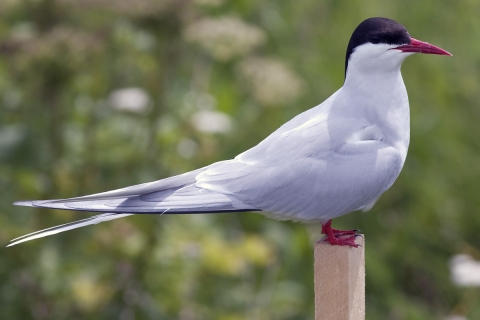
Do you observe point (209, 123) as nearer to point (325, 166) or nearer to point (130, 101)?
point (130, 101)

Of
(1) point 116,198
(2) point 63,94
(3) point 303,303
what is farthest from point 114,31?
(1) point 116,198

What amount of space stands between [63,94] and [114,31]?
15.9 inches

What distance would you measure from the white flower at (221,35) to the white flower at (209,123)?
0.88 ft

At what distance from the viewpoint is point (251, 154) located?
1.92 metres

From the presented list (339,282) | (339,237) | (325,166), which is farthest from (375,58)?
(339,282)

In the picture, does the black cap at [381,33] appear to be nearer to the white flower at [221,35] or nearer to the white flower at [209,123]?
the white flower at [221,35]

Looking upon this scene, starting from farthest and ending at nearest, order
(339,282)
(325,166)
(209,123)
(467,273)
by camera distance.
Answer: (209,123) → (467,273) → (325,166) → (339,282)

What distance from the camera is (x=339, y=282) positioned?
1.72 meters

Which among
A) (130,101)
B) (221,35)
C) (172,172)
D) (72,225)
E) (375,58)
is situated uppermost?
(221,35)

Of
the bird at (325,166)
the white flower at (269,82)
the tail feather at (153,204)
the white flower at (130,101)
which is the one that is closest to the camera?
the tail feather at (153,204)

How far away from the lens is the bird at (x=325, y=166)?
184 cm

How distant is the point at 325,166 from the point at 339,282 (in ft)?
0.97

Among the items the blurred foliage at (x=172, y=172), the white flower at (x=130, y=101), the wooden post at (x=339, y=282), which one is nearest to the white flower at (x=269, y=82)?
the blurred foliage at (x=172, y=172)

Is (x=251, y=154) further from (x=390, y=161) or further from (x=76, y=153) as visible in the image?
(x=76, y=153)
